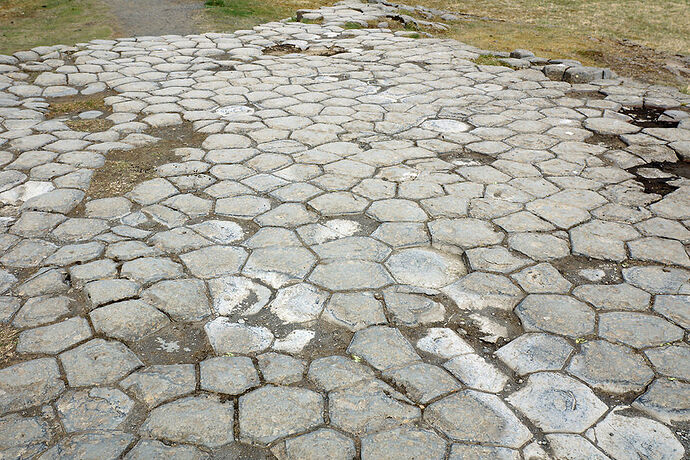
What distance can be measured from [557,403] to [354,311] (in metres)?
0.98

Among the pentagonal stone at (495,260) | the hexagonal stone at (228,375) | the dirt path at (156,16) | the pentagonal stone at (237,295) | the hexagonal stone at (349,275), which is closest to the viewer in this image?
the hexagonal stone at (228,375)

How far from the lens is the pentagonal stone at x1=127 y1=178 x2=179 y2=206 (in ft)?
12.6

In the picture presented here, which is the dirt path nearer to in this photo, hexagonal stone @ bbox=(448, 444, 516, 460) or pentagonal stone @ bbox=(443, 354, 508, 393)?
pentagonal stone @ bbox=(443, 354, 508, 393)

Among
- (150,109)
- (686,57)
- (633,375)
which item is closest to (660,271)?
(633,375)

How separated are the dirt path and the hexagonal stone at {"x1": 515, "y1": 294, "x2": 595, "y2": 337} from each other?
24.9 ft

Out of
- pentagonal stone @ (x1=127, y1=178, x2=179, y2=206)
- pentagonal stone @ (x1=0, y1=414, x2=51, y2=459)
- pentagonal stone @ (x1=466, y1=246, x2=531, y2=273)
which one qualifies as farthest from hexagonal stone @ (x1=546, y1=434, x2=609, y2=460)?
pentagonal stone @ (x1=127, y1=178, x2=179, y2=206)

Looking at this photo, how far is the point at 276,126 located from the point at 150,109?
1.31 metres

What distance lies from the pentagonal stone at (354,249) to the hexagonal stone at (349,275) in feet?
0.19

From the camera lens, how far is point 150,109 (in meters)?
5.51

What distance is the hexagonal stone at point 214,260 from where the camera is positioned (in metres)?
3.09

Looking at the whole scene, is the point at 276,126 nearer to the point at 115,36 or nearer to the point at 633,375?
the point at 633,375

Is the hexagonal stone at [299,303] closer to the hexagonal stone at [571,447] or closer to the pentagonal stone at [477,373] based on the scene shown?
the pentagonal stone at [477,373]

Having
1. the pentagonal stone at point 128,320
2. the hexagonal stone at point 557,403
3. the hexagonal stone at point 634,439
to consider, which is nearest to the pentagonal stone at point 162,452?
the pentagonal stone at point 128,320

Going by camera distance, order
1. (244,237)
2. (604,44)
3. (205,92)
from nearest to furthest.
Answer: (244,237), (205,92), (604,44)
